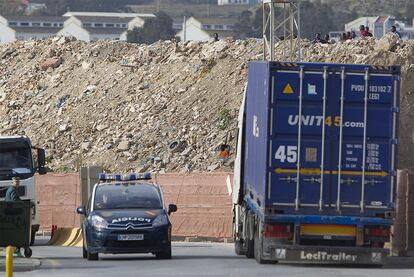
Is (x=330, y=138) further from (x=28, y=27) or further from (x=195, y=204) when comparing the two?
(x=28, y=27)

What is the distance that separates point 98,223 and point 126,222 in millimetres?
553

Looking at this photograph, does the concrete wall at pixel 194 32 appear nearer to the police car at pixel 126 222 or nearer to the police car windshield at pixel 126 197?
the police car windshield at pixel 126 197

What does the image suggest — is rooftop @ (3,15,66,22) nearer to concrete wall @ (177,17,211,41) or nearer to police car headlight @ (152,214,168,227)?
concrete wall @ (177,17,211,41)

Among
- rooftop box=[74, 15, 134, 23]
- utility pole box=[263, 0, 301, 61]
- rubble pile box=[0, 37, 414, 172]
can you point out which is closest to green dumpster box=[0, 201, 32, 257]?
utility pole box=[263, 0, 301, 61]

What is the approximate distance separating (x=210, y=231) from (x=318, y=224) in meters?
14.3

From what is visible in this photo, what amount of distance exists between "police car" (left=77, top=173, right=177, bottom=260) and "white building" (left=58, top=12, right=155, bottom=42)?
110631mm

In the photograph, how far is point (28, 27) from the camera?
151 metres

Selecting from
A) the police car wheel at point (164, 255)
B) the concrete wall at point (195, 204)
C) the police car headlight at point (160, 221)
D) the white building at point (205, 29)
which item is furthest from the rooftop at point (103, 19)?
the police car headlight at point (160, 221)

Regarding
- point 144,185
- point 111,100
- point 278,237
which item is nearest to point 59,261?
point 144,185

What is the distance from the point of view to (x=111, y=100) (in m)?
66.7

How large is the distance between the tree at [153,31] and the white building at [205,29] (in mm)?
1681

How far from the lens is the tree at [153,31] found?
14412 centimetres

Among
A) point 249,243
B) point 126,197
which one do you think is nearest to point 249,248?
point 249,243

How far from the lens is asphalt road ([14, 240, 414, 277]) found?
25531 millimetres
